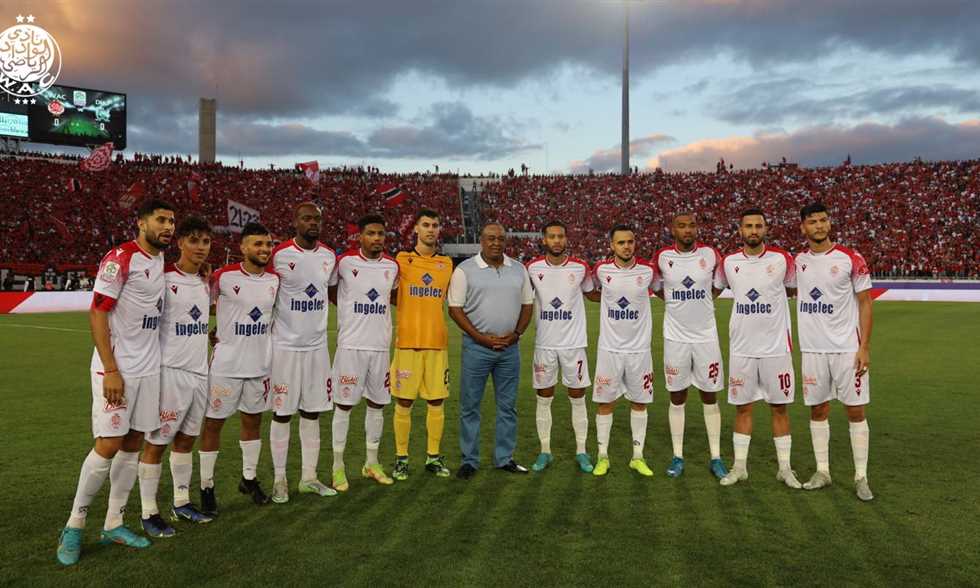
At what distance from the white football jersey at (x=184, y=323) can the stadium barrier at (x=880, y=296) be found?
19.8 m

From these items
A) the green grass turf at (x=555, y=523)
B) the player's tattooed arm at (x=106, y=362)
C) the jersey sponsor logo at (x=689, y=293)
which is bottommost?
the green grass turf at (x=555, y=523)

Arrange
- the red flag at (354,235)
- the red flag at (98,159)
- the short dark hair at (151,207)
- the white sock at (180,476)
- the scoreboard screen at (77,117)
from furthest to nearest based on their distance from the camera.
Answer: the scoreboard screen at (77,117)
the red flag at (98,159)
the red flag at (354,235)
the white sock at (180,476)
the short dark hair at (151,207)

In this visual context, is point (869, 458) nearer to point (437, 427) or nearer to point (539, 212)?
point (437, 427)

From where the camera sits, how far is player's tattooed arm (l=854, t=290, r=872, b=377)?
6.06 metres

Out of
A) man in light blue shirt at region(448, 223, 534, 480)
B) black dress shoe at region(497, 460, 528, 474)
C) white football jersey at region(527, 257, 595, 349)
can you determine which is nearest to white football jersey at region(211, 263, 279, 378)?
man in light blue shirt at region(448, 223, 534, 480)

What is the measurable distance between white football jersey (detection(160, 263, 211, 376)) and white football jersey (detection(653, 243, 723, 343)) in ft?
13.5

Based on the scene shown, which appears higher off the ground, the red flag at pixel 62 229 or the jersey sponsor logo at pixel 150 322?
the red flag at pixel 62 229

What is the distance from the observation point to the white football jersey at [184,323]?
499 cm

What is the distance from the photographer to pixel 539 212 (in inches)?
2053

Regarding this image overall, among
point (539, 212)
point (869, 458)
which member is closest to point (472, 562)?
point (869, 458)

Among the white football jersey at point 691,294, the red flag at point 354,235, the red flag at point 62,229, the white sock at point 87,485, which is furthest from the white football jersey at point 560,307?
the red flag at point 62,229

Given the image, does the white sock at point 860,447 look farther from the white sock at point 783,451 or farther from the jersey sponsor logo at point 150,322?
the jersey sponsor logo at point 150,322

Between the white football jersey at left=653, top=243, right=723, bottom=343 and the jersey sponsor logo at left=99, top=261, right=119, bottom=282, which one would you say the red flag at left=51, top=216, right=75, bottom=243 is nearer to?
the jersey sponsor logo at left=99, top=261, right=119, bottom=282

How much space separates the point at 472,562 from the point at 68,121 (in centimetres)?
5190
